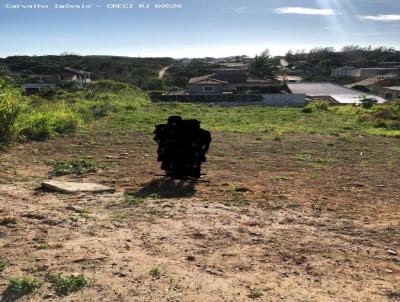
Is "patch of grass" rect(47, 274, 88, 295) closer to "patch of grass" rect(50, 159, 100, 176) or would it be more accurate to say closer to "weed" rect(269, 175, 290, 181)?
"patch of grass" rect(50, 159, 100, 176)

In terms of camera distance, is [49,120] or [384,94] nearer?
[49,120]

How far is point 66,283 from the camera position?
3.31 metres

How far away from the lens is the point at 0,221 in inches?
181

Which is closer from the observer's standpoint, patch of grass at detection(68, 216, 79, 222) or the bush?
patch of grass at detection(68, 216, 79, 222)

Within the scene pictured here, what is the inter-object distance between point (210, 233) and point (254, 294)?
140 cm

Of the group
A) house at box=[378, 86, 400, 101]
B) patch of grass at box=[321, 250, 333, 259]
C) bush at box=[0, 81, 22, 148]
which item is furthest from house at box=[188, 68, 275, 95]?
patch of grass at box=[321, 250, 333, 259]

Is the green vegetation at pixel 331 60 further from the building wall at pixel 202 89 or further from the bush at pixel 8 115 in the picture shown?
the bush at pixel 8 115

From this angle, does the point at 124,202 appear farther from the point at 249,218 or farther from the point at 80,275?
the point at 80,275

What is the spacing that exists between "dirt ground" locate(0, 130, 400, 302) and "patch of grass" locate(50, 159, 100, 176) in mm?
212

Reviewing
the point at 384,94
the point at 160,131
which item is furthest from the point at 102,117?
the point at 384,94

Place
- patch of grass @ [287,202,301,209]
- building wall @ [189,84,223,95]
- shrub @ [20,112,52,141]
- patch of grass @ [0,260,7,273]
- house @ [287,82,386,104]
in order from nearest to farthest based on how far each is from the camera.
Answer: patch of grass @ [0,260,7,273]
patch of grass @ [287,202,301,209]
shrub @ [20,112,52,141]
house @ [287,82,386,104]
building wall @ [189,84,223,95]

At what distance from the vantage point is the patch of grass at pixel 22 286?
3.21 meters

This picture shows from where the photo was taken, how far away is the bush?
9367 mm

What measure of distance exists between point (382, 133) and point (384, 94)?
31.5 m
